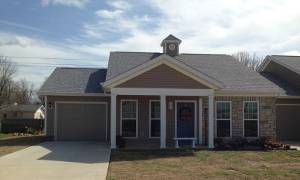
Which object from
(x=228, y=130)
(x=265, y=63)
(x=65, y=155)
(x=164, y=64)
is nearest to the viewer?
(x=65, y=155)

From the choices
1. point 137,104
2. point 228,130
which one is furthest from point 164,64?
point 228,130

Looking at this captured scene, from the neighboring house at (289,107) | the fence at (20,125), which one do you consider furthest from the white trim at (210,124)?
the fence at (20,125)

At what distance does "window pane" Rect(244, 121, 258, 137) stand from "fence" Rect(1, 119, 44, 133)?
60.9 ft

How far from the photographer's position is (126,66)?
25.0m

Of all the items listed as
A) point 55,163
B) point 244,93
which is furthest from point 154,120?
point 55,163

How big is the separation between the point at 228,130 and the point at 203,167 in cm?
890

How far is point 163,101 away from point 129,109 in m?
3.26

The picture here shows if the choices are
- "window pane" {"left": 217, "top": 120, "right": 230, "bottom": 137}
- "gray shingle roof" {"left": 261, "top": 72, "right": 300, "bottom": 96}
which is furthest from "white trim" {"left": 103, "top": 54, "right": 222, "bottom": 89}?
"gray shingle roof" {"left": 261, "top": 72, "right": 300, "bottom": 96}

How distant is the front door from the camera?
23.2m

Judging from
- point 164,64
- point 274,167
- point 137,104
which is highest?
point 164,64

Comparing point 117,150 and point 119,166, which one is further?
point 117,150

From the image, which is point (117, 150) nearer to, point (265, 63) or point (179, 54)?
point (179, 54)

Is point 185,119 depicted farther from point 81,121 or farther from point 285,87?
point 285,87

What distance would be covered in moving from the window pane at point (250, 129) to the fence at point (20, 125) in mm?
18564
